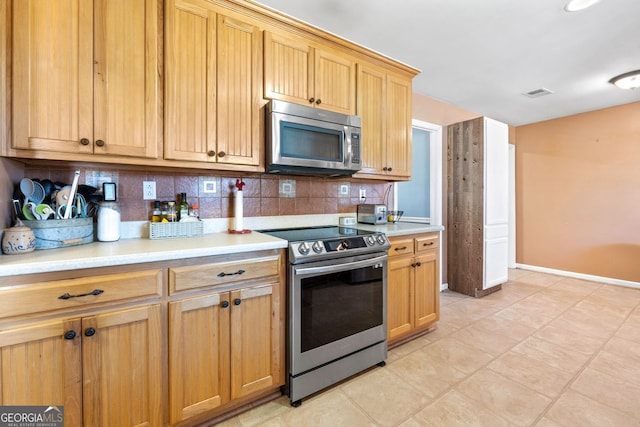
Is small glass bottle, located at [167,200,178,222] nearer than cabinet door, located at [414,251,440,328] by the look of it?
Yes

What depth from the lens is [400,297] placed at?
2238 mm

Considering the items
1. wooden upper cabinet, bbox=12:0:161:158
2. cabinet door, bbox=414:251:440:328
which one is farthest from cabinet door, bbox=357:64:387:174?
wooden upper cabinet, bbox=12:0:161:158

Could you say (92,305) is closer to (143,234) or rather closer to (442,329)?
(143,234)

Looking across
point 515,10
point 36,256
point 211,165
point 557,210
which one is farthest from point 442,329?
point 557,210

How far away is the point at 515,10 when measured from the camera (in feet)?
6.54

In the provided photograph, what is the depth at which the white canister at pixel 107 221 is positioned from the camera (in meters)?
1.56

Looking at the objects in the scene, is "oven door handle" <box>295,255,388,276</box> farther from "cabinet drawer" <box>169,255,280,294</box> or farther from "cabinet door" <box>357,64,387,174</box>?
"cabinet door" <box>357,64,387,174</box>

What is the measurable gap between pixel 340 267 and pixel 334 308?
278mm

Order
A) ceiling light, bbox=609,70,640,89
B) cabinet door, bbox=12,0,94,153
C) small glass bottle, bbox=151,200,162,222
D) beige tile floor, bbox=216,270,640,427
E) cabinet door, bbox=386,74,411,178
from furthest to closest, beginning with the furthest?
ceiling light, bbox=609,70,640,89 → cabinet door, bbox=386,74,411,178 → small glass bottle, bbox=151,200,162,222 → beige tile floor, bbox=216,270,640,427 → cabinet door, bbox=12,0,94,153

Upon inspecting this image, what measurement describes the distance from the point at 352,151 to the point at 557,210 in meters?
4.26

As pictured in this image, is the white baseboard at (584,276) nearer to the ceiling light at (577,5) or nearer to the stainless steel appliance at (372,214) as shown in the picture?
the stainless steel appliance at (372,214)

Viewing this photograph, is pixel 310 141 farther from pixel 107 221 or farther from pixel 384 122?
pixel 107 221

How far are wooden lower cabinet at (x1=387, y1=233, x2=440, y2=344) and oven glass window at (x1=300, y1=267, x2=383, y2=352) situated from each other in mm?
209

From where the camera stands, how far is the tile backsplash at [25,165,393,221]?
1.71 meters
